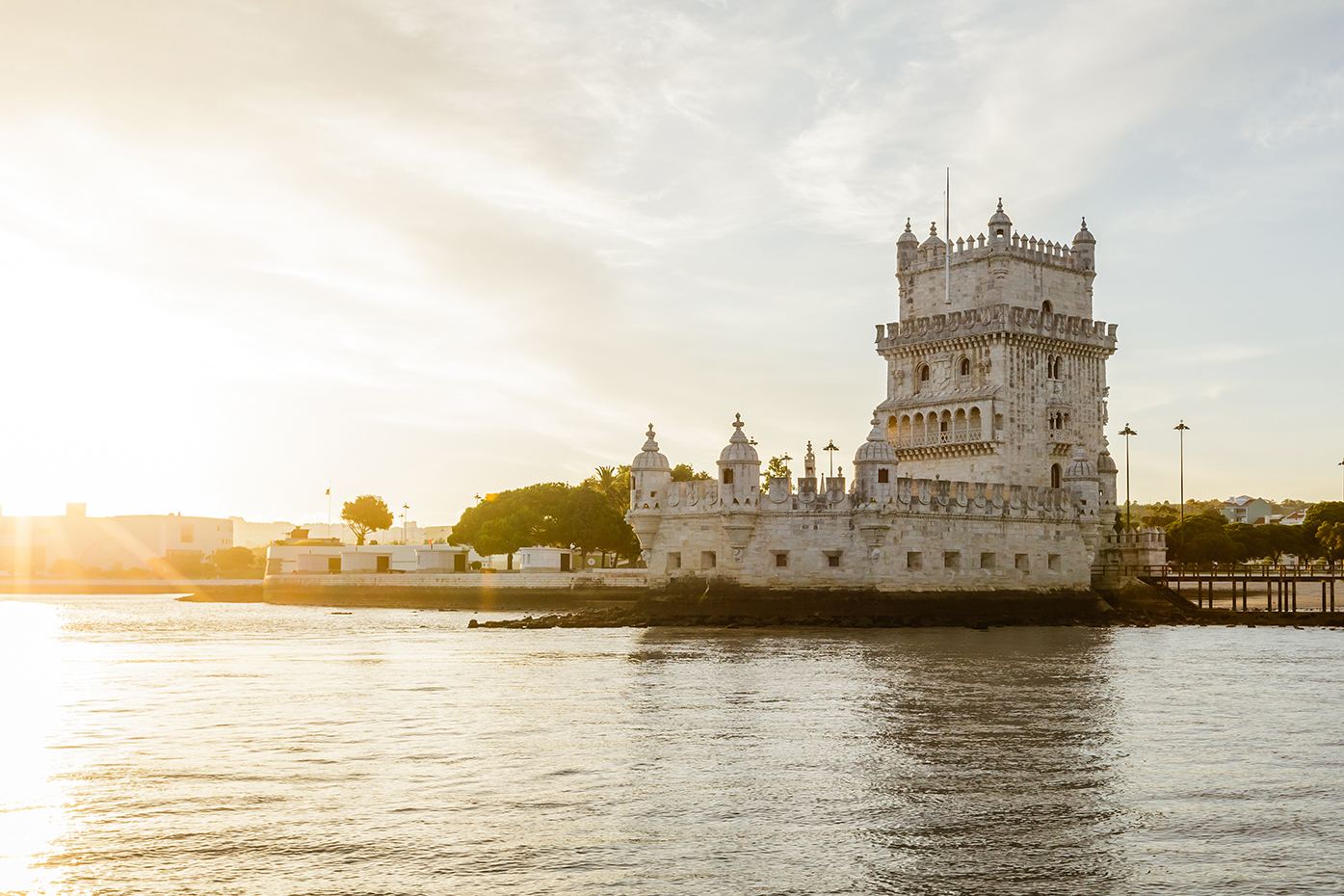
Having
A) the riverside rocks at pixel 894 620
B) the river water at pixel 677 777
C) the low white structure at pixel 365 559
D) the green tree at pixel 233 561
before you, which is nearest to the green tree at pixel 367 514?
the low white structure at pixel 365 559

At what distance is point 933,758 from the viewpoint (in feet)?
75.4

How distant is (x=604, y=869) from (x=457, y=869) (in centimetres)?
173

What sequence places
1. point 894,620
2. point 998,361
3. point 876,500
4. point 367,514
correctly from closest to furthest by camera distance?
1. point 894,620
2. point 876,500
3. point 998,361
4. point 367,514

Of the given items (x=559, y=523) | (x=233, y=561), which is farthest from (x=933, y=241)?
(x=233, y=561)

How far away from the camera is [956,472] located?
66062 mm

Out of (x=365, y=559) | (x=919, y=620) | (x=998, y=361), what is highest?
(x=998, y=361)

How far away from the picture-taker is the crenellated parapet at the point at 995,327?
212 feet

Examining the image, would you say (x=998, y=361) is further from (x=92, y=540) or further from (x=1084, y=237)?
(x=92, y=540)

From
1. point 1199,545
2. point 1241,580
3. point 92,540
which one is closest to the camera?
point 1241,580

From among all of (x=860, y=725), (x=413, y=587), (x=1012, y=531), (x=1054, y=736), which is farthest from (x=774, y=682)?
(x=413, y=587)

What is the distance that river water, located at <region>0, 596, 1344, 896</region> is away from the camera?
15.6 meters

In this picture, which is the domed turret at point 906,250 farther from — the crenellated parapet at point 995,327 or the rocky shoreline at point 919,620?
the rocky shoreline at point 919,620

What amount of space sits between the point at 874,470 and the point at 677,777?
37276mm

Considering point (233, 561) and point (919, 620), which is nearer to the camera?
point (919, 620)
